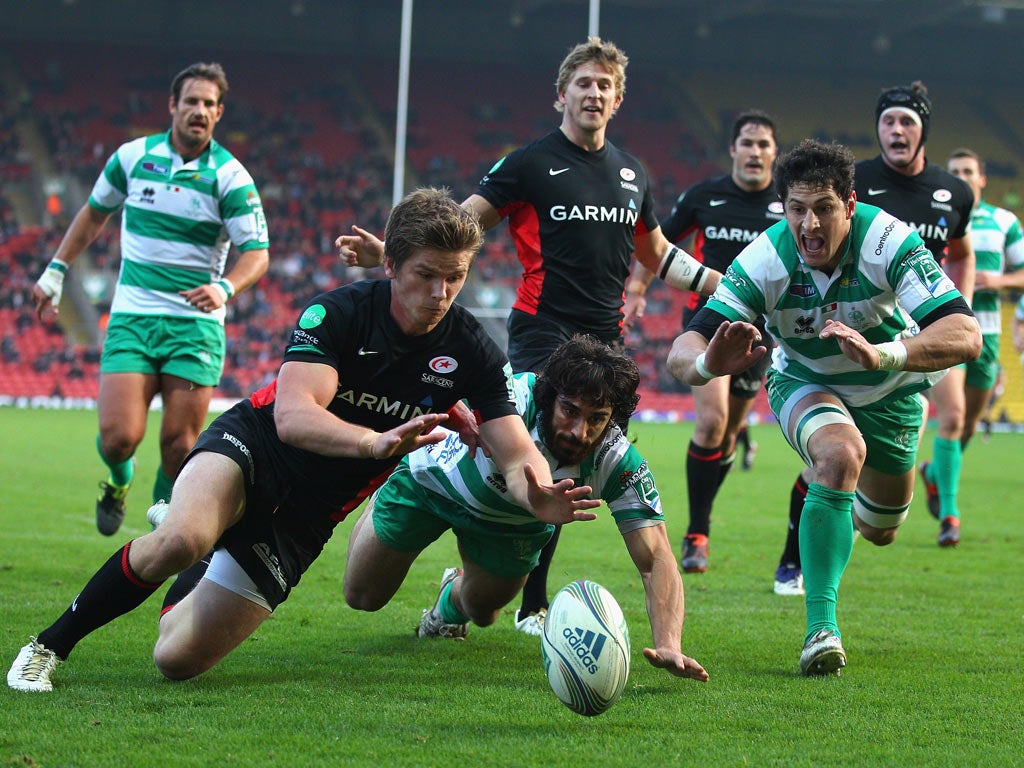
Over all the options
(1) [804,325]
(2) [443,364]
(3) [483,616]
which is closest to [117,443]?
(3) [483,616]

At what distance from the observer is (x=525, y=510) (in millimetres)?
4820

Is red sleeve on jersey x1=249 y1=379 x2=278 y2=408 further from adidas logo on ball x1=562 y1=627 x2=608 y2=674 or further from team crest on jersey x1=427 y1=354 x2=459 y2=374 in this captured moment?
adidas logo on ball x1=562 y1=627 x2=608 y2=674

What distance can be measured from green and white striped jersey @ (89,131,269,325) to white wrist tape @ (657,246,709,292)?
2.38 meters

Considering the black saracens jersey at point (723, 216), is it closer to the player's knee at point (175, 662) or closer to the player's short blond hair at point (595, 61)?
the player's short blond hair at point (595, 61)

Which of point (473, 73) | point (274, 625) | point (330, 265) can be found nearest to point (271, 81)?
point (473, 73)

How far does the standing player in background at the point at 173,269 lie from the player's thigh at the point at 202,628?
2.60 metres

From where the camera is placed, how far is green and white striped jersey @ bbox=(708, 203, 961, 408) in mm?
4902

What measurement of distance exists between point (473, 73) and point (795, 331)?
39.4 meters

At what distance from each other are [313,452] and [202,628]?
778mm

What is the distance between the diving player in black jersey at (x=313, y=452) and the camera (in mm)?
4156

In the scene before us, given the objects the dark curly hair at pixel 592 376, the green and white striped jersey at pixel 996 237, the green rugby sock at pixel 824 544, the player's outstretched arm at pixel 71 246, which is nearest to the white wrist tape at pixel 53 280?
the player's outstretched arm at pixel 71 246

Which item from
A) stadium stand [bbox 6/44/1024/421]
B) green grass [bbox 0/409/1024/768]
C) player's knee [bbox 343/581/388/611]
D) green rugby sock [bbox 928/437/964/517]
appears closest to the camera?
green grass [bbox 0/409/1024/768]

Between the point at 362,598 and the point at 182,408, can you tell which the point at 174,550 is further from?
the point at 182,408

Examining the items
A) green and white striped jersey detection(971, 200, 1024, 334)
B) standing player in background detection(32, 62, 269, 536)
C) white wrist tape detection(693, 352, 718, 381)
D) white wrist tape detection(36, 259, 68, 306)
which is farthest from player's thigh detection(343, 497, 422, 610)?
green and white striped jersey detection(971, 200, 1024, 334)
